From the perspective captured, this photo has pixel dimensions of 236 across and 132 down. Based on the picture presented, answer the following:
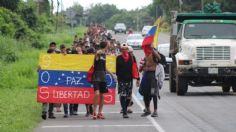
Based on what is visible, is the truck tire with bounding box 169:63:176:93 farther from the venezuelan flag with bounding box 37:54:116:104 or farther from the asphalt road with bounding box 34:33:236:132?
the venezuelan flag with bounding box 37:54:116:104

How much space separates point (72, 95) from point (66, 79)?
454mm

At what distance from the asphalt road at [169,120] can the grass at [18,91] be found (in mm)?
532

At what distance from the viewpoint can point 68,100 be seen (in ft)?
62.2

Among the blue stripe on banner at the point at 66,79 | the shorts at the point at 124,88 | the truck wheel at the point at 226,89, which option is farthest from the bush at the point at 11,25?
the shorts at the point at 124,88

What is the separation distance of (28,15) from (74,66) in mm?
34278

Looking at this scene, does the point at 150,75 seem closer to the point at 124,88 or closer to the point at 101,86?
the point at 124,88

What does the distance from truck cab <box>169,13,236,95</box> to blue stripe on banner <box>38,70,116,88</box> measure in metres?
6.36

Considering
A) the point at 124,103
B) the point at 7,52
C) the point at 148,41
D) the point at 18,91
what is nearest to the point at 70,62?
the point at 124,103

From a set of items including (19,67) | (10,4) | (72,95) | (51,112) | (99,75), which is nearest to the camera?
(99,75)

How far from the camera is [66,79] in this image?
19.1 m

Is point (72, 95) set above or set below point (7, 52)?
below

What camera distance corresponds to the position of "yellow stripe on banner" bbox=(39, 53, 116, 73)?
19.0 meters

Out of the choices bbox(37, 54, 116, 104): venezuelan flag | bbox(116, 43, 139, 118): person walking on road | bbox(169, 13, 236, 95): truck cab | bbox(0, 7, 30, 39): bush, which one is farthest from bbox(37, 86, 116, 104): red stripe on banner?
bbox(0, 7, 30, 39): bush

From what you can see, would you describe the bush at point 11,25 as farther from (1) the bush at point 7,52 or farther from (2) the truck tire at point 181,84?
(2) the truck tire at point 181,84
